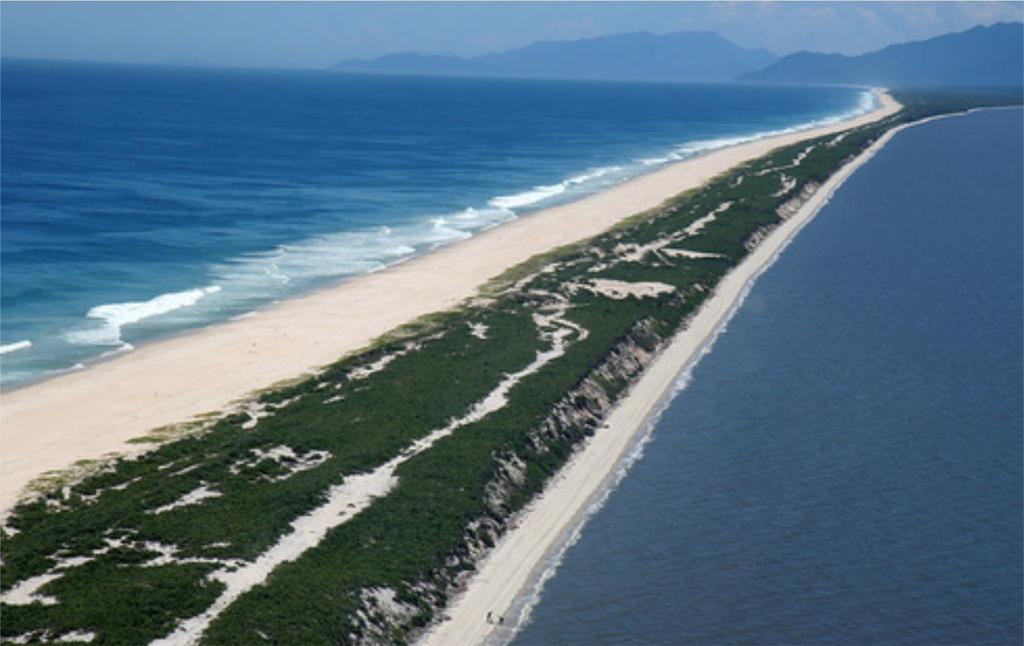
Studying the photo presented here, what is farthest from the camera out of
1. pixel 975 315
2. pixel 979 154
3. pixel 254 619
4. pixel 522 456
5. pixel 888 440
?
pixel 979 154

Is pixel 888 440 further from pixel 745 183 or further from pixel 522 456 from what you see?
pixel 745 183

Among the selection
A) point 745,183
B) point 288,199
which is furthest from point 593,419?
point 745,183

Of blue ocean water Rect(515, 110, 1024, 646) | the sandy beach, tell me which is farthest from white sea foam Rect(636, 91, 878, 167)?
blue ocean water Rect(515, 110, 1024, 646)

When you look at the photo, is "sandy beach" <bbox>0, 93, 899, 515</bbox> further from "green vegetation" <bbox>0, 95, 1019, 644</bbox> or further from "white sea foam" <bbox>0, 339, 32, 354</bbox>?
"white sea foam" <bbox>0, 339, 32, 354</bbox>

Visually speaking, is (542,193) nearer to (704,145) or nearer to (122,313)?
(122,313)

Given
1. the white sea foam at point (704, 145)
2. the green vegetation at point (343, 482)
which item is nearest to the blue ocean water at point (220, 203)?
→ the white sea foam at point (704, 145)

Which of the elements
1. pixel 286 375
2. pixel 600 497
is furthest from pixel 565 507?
pixel 286 375
